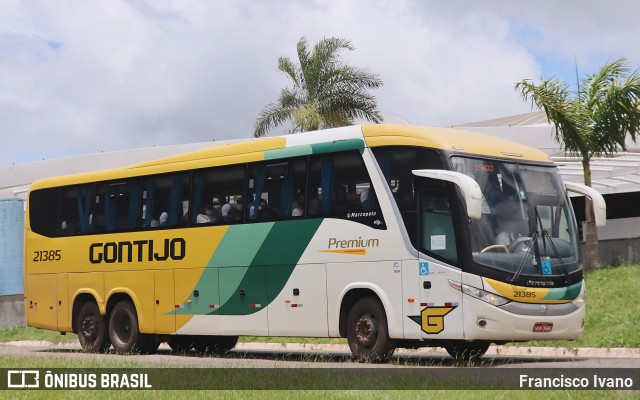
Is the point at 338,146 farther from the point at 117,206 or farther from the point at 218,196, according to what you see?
the point at 117,206

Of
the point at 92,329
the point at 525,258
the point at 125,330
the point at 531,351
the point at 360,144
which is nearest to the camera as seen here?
the point at 525,258

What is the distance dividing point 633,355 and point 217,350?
28.1 ft

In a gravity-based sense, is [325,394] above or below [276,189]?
below

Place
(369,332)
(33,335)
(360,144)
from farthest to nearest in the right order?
(33,335)
(360,144)
(369,332)

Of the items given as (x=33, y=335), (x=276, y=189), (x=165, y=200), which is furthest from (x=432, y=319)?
(x=33, y=335)

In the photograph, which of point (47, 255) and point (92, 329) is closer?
point (92, 329)

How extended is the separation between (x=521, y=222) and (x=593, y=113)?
1279cm

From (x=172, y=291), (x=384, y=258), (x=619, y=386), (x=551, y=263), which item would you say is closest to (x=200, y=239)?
(x=172, y=291)

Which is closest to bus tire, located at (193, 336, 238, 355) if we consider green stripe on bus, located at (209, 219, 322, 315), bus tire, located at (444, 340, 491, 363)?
green stripe on bus, located at (209, 219, 322, 315)

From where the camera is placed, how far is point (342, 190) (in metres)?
18.0

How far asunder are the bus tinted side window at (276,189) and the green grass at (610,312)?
18.0 ft

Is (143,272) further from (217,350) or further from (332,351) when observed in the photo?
(332,351)

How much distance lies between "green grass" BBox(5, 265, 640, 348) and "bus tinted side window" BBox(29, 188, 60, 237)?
543cm

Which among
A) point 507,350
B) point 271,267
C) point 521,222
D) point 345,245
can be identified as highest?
point 521,222
